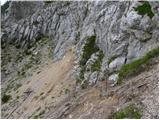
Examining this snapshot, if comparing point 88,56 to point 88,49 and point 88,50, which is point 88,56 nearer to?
point 88,50

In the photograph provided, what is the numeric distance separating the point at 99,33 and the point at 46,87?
604cm

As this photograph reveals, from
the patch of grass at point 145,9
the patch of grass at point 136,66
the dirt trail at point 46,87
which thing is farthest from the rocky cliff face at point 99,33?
the dirt trail at point 46,87

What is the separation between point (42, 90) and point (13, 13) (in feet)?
90.3

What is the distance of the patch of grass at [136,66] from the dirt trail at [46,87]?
4.97 meters

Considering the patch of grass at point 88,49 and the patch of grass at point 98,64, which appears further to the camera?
the patch of grass at point 88,49

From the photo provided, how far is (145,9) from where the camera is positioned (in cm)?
2492

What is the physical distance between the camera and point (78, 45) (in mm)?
32062

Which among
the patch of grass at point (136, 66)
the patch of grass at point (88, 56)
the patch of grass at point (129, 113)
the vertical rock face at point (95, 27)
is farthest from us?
the patch of grass at point (88, 56)

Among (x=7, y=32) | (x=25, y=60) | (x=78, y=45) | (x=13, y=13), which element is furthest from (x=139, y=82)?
(x=13, y=13)

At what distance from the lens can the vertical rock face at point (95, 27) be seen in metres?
24.0

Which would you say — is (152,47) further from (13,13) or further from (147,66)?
(13,13)

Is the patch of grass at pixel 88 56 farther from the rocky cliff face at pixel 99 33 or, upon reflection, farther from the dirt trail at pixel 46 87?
the dirt trail at pixel 46 87

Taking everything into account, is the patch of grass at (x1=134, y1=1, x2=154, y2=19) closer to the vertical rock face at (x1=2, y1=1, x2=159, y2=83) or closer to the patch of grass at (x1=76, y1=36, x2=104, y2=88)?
the vertical rock face at (x1=2, y1=1, x2=159, y2=83)

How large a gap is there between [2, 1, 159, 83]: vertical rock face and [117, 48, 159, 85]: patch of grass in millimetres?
1536
